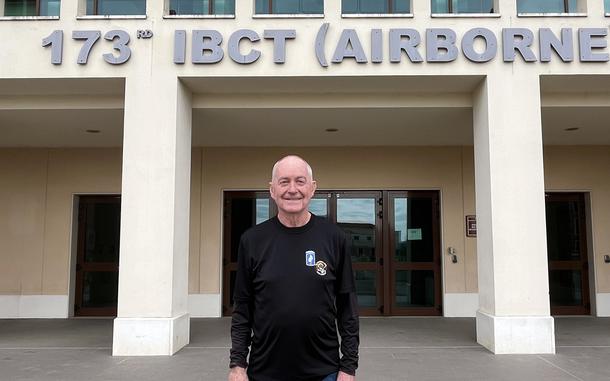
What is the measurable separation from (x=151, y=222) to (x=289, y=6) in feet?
11.9

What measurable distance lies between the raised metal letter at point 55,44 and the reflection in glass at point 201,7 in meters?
1.56

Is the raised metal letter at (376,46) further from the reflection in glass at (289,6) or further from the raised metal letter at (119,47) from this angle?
the raised metal letter at (119,47)

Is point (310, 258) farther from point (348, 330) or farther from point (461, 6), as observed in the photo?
point (461, 6)

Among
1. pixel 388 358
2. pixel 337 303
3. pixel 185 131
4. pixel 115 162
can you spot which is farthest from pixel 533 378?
pixel 115 162

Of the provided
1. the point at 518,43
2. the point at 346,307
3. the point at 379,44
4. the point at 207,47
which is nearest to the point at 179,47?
the point at 207,47

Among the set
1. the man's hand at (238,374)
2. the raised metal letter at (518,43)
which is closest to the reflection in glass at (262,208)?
the raised metal letter at (518,43)

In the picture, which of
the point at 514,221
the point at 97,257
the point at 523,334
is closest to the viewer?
the point at 523,334

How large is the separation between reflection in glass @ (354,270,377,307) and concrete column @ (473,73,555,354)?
3.41 m

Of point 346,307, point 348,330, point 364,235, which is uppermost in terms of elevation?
point 364,235

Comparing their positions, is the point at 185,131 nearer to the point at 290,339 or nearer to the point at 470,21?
the point at 470,21

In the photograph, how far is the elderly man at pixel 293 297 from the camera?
8.52 ft

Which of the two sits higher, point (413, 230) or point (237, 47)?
point (237, 47)

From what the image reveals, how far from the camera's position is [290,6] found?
26.3ft

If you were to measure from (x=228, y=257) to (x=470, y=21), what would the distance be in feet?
20.3
